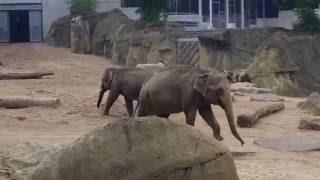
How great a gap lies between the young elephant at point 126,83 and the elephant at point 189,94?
342cm

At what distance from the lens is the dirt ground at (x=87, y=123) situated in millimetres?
9352

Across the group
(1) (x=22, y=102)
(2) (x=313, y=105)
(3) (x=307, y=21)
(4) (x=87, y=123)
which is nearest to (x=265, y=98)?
(2) (x=313, y=105)

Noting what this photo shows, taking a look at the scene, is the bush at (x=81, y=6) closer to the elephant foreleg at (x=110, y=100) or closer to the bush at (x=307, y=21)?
the bush at (x=307, y=21)

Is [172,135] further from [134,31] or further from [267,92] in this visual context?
[134,31]

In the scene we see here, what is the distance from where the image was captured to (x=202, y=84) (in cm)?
1050

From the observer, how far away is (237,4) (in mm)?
49594

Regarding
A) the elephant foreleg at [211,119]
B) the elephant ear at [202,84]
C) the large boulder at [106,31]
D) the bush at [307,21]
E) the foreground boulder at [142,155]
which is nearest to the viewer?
the foreground boulder at [142,155]

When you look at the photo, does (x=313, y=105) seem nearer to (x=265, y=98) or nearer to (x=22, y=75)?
(x=265, y=98)

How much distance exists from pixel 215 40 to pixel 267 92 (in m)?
7.24

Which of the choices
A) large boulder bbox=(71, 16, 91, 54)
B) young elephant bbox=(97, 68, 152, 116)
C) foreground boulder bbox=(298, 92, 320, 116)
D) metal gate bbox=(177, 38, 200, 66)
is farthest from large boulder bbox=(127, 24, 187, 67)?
young elephant bbox=(97, 68, 152, 116)

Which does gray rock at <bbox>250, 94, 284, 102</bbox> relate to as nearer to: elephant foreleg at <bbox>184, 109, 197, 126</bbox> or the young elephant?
the young elephant

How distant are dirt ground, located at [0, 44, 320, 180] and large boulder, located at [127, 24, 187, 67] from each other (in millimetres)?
2570

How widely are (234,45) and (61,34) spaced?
1498 centimetres

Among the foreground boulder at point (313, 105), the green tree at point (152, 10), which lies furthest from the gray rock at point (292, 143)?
the green tree at point (152, 10)
